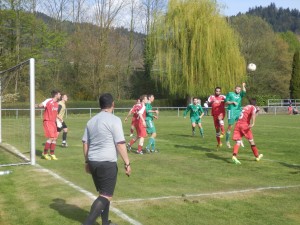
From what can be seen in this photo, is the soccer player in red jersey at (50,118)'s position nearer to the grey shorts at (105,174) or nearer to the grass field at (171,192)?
the grass field at (171,192)

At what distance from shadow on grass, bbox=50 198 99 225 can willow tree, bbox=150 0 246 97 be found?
39.1m

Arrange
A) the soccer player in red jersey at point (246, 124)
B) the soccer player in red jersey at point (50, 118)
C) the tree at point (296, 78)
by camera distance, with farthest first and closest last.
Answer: the tree at point (296, 78) → the soccer player in red jersey at point (50, 118) → the soccer player in red jersey at point (246, 124)

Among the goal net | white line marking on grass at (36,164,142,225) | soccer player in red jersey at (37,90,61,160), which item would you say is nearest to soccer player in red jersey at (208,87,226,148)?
soccer player in red jersey at (37,90,61,160)

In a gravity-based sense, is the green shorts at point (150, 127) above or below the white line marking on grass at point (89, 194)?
above

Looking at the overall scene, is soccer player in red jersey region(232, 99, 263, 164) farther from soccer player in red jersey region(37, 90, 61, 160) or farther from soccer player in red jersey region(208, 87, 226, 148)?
soccer player in red jersey region(37, 90, 61, 160)

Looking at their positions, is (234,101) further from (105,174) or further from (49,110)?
(105,174)

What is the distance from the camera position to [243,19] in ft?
229

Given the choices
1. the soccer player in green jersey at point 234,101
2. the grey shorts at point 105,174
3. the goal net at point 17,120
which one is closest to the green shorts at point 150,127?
the soccer player in green jersey at point 234,101

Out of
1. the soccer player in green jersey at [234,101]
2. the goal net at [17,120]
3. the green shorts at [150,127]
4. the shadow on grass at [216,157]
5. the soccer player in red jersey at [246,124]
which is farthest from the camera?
the soccer player in green jersey at [234,101]

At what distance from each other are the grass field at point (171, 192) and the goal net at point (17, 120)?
2.91ft

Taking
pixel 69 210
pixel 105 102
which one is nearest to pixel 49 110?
pixel 69 210

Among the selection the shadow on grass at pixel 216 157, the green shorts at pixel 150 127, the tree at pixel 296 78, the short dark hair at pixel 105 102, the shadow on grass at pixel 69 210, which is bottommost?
the shadow on grass at pixel 216 157

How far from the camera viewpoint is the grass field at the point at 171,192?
671 cm

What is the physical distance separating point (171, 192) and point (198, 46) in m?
38.7
